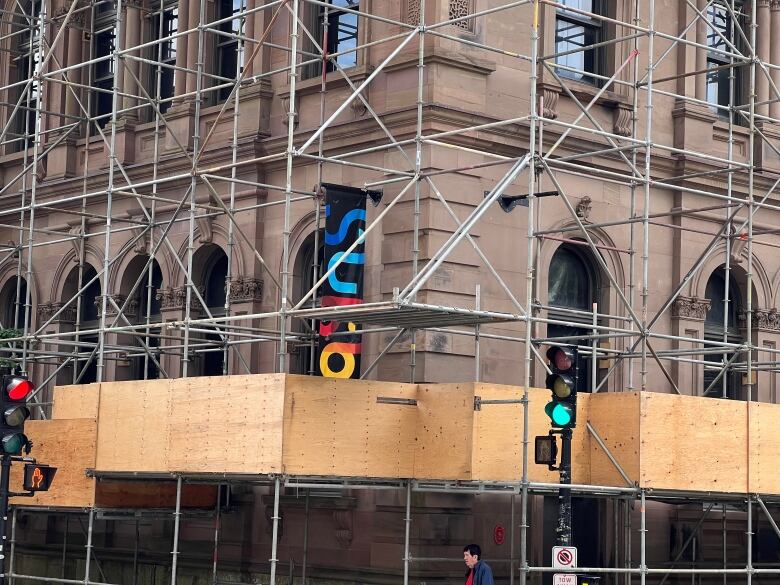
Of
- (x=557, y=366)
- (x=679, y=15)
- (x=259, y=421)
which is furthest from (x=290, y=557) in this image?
(x=679, y=15)

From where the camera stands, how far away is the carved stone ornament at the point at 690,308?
92.5 ft

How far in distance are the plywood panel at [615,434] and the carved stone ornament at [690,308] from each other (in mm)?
5947

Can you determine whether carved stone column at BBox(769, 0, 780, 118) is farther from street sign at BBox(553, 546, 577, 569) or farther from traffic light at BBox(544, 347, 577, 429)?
street sign at BBox(553, 546, 577, 569)

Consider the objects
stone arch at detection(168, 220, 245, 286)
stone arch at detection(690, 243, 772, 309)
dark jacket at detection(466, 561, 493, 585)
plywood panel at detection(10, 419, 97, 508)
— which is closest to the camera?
dark jacket at detection(466, 561, 493, 585)

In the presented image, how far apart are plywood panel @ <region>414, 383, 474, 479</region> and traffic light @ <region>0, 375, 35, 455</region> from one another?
5.32m

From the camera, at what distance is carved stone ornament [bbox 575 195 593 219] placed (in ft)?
87.7

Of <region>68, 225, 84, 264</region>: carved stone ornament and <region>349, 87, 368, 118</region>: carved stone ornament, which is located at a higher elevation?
<region>349, 87, 368, 118</region>: carved stone ornament

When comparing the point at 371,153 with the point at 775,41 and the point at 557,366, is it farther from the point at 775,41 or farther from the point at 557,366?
the point at 775,41

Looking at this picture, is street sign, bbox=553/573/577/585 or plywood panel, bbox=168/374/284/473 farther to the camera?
plywood panel, bbox=168/374/284/473

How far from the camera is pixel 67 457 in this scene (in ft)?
80.3

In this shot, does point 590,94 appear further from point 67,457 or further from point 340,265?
point 67,457

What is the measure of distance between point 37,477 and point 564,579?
780 centimetres

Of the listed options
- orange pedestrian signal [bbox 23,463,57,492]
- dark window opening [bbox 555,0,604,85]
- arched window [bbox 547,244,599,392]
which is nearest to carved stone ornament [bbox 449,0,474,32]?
dark window opening [bbox 555,0,604,85]

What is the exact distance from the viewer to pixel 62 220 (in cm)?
3306
